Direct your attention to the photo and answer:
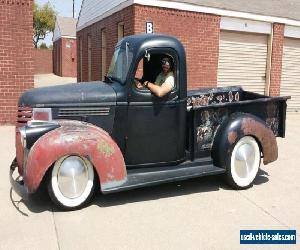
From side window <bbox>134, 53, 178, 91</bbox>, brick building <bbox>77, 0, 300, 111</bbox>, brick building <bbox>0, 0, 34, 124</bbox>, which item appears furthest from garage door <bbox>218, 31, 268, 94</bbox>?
side window <bbox>134, 53, 178, 91</bbox>

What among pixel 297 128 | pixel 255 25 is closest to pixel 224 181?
pixel 297 128

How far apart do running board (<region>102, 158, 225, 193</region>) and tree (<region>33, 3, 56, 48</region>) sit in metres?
53.6

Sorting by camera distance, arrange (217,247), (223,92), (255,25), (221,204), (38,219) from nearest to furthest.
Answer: (217,247) → (38,219) → (221,204) → (223,92) → (255,25)

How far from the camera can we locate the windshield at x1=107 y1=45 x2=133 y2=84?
564 centimetres

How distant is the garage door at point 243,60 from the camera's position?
571 inches

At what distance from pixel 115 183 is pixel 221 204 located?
151cm

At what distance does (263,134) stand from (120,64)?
246cm

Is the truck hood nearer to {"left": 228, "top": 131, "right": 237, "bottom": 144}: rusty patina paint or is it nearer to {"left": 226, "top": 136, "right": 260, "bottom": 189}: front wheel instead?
{"left": 228, "top": 131, "right": 237, "bottom": 144}: rusty patina paint

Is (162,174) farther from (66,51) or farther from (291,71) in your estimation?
(66,51)

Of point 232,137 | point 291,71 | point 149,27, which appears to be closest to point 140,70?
point 232,137

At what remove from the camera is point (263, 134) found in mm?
6262

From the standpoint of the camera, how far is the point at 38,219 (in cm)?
489

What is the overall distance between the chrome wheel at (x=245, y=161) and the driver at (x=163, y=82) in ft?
4.56

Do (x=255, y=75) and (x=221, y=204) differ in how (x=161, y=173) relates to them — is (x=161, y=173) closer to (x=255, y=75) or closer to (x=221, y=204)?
(x=221, y=204)
